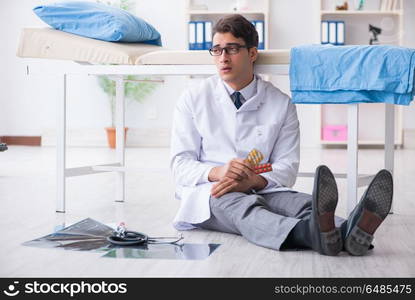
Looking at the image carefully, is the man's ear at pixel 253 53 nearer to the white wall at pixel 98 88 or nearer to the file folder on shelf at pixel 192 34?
the file folder on shelf at pixel 192 34

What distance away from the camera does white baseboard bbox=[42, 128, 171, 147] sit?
19.8 ft

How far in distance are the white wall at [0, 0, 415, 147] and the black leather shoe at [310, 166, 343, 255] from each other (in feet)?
13.8

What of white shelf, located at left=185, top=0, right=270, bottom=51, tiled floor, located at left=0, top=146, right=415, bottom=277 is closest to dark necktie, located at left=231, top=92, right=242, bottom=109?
tiled floor, located at left=0, top=146, right=415, bottom=277

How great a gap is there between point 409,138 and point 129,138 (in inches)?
95.8

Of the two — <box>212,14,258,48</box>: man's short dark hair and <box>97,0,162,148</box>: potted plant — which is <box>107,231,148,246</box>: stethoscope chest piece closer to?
<box>212,14,258,48</box>: man's short dark hair

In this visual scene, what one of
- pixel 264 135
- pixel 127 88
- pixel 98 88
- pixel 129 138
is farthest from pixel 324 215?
pixel 98 88

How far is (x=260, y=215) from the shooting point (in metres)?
1.84

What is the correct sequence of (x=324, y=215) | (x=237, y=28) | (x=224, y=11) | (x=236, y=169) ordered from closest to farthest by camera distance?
(x=324, y=215) < (x=236, y=169) < (x=237, y=28) < (x=224, y=11)

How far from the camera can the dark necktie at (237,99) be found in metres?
2.16

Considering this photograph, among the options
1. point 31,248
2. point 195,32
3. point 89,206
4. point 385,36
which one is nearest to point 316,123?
point 385,36

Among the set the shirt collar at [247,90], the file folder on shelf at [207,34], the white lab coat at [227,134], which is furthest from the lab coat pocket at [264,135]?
the file folder on shelf at [207,34]

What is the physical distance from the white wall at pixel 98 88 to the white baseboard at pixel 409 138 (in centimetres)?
5

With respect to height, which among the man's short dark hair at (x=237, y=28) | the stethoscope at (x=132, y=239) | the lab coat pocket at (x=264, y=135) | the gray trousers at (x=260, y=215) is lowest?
the stethoscope at (x=132, y=239)

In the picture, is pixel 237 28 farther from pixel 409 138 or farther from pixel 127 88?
pixel 409 138
